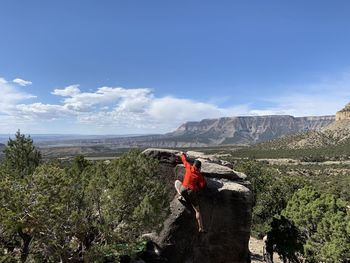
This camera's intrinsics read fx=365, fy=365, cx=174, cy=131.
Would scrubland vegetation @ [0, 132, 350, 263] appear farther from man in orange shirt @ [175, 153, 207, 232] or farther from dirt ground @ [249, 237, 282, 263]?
dirt ground @ [249, 237, 282, 263]

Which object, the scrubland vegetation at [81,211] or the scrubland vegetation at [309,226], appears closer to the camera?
the scrubland vegetation at [81,211]

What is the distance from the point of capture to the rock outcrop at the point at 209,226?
21.4 m

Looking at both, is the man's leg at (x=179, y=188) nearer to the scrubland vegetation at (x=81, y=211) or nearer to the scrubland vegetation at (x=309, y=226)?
the scrubland vegetation at (x=81, y=211)

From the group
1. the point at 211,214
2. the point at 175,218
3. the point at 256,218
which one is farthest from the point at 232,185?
the point at 256,218

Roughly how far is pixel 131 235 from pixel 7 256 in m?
5.58

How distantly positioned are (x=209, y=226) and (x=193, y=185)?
4.12 metres

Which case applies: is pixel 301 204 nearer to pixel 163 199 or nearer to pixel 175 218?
pixel 175 218

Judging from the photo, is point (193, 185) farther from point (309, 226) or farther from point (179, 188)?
point (309, 226)

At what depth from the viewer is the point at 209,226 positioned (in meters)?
21.8

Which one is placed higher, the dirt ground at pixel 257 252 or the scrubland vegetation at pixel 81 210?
the scrubland vegetation at pixel 81 210

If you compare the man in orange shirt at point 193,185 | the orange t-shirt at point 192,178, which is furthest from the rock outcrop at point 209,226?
the orange t-shirt at point 192,178

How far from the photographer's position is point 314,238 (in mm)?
36031

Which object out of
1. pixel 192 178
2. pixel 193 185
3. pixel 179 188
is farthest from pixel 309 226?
pixel 192 178

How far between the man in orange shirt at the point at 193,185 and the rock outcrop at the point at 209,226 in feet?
3.58
